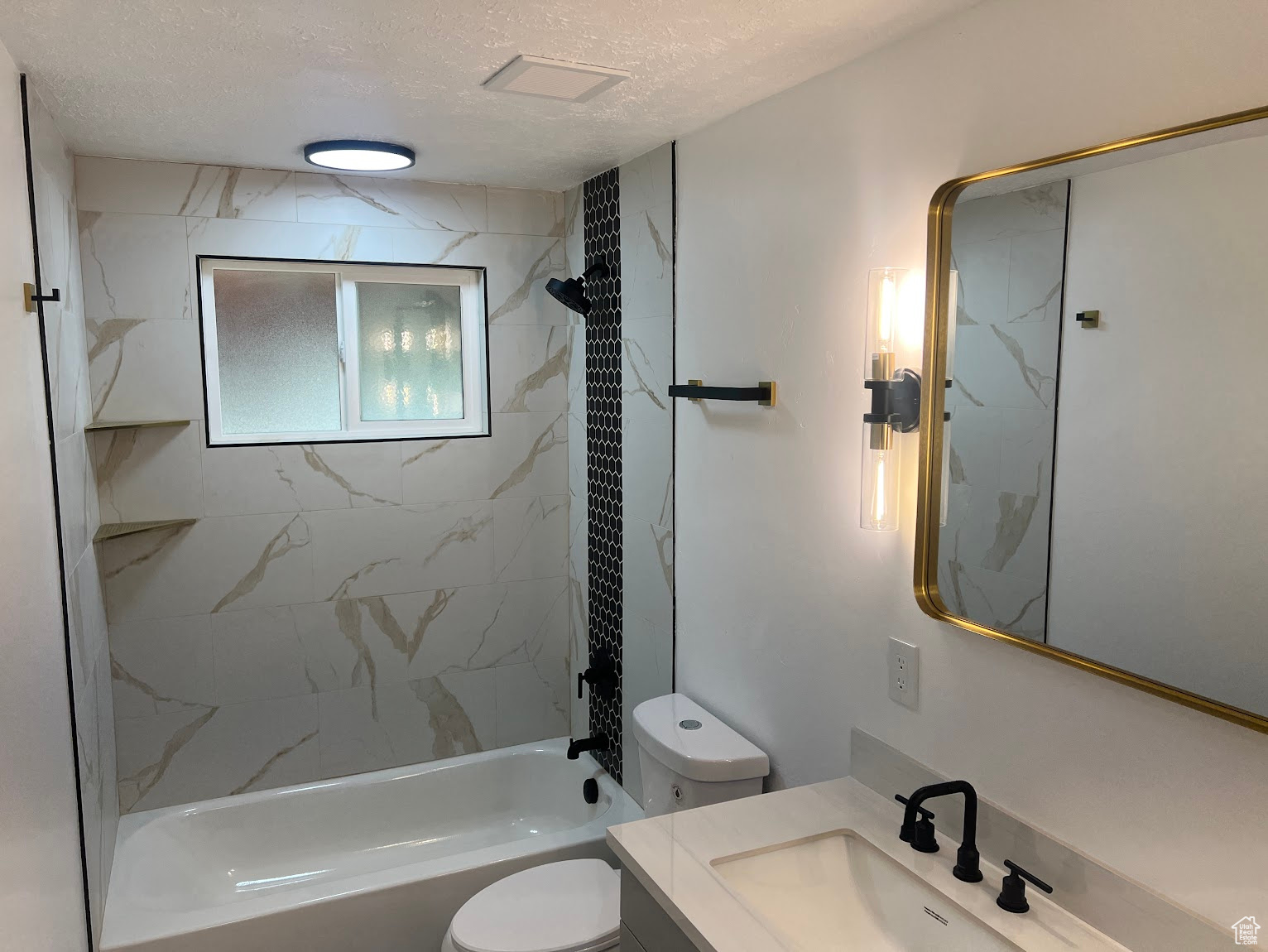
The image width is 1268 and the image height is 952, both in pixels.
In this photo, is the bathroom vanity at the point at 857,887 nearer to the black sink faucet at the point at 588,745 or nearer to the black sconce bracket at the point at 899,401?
the black sconce bracket at the point at 899,401

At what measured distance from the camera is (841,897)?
5.49ft

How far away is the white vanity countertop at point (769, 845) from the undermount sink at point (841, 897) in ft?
0.05

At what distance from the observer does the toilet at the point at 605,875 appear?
7.23 feet

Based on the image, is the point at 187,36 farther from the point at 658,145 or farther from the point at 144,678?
the point at 144,678

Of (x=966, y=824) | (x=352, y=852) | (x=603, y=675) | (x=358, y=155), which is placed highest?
(x=358, y=155)

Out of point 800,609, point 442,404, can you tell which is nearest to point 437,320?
point 442,404

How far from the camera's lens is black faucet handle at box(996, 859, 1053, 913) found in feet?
4.78

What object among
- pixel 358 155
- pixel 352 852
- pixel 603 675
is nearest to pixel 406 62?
pixel 358 155

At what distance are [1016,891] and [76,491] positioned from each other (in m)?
2.30

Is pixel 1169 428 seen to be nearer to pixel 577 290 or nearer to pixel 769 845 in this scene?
pixel 769 845

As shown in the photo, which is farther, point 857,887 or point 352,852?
point 352,852

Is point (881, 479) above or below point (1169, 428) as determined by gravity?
below

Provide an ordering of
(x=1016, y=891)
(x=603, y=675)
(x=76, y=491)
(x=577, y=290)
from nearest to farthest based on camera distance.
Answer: (x=1016, y=891)
(x=76, y=491)
(x=577, y=290)
(x=603, y=675)

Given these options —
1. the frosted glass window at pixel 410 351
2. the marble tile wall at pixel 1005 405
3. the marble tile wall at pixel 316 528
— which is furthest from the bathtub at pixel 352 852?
the marble tile wall at pixel 1005 405
